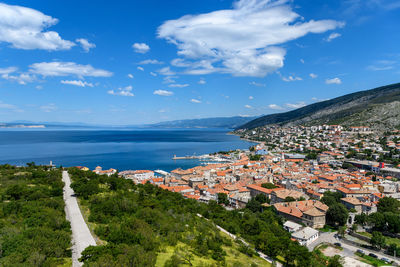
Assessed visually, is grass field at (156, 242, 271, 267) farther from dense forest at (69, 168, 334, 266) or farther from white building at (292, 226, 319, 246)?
white building at (292, 226, 319, 246)

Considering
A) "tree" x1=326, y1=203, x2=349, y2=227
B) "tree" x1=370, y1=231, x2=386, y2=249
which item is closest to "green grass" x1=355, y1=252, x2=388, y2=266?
"tree" x1=370, y1=231, x2=386, y2=249

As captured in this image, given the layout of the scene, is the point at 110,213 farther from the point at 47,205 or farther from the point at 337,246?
the point at 337,246

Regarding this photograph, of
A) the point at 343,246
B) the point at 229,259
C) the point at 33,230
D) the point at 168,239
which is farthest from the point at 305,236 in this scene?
the point at 33,230

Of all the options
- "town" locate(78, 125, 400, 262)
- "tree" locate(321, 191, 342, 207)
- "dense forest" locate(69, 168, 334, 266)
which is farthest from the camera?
"tree" locate(321, 191, 342, 207)

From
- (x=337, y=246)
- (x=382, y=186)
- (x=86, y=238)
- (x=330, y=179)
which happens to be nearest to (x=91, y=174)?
(x=86, y=238)

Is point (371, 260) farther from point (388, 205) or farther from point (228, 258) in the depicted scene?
point (228, 258)

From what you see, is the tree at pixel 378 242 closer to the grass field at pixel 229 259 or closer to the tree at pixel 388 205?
the tree at pixel 388 205

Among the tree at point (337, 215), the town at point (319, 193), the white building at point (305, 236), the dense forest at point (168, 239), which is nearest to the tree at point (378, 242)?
the town at point (319, 193)
